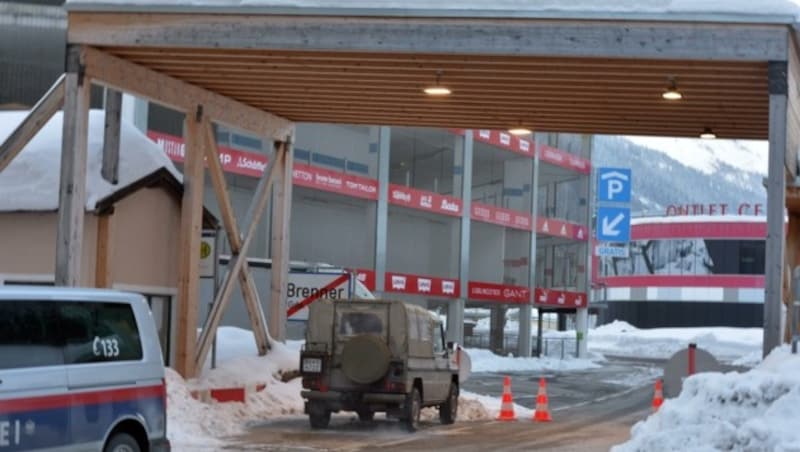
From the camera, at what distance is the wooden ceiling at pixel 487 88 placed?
65.5ft

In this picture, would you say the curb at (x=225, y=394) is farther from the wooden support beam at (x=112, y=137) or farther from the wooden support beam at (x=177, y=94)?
the wooden support beam at (x=177, y=94)

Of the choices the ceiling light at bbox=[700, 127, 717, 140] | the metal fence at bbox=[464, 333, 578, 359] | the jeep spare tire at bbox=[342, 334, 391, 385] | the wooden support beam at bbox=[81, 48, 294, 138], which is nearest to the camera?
the wooden support beam at bbox=[81, 48, 294, 138]

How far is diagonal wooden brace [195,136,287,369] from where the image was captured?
2334cm

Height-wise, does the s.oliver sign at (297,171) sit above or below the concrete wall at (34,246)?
above

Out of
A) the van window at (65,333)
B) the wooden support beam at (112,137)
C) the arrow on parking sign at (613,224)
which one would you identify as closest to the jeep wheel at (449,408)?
the wooden support beam at (112,137)

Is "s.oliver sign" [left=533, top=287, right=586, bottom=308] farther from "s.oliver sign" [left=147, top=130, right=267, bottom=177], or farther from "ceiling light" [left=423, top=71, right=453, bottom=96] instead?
"ceiling light" [left=423, top=71, right=453, bottom=96]

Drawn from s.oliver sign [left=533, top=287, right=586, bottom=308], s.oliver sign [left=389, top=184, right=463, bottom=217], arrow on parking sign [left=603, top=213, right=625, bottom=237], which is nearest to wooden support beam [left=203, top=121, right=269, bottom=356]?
s.oliver sign [left=389, top=184, right=463, bottom=217]

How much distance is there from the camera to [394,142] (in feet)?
184

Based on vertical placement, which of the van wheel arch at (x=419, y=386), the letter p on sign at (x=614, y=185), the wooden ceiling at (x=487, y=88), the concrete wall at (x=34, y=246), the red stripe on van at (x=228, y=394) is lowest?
the red stripe on van at (x=228, y=394)

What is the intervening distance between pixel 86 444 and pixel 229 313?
68.6ft

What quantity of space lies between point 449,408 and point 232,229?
532cm

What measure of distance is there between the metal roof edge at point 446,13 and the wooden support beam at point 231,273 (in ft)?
20.7

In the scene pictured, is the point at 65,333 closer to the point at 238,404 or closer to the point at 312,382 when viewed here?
the point at 312,382

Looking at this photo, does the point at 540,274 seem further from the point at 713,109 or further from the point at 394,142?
the point at 713,109
